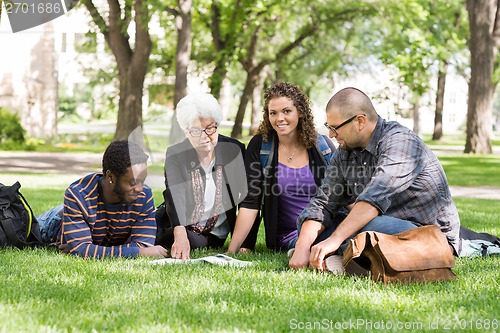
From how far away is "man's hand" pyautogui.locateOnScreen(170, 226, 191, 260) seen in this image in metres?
6.23

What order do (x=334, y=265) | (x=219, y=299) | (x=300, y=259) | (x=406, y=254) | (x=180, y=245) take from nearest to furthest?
(x=219, y=299)
(x=406, y=254)
(x=334, y=265)
(x=300, y=259)
(x=180, y=245)

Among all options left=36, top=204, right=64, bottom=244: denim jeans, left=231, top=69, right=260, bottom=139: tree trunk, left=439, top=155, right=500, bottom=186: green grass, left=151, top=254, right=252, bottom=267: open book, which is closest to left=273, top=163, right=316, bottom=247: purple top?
left=151, top=254, right=252, bottom=267: open book

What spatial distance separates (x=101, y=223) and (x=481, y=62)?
23071 mm

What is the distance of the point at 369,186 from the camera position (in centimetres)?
516

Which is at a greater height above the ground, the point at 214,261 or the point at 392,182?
the point at 392,182

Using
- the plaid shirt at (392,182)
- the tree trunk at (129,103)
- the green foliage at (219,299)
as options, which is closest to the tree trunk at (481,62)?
the tree trunk at (129,103)

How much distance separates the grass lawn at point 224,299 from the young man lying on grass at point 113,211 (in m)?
0.20

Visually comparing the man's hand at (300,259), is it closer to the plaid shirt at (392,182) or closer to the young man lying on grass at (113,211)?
the plaid shirt at (392,182)

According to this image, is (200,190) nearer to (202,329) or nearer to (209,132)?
(209,132)

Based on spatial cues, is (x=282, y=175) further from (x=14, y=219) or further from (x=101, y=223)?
(x=14, y=219)

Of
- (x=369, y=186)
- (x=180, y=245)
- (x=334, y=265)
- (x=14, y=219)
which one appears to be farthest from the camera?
(x=14, y=219)

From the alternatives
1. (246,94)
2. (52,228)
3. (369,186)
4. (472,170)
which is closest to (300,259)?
(369,186)

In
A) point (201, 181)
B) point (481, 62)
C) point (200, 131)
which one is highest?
point (481, 62)

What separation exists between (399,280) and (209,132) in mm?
2289
